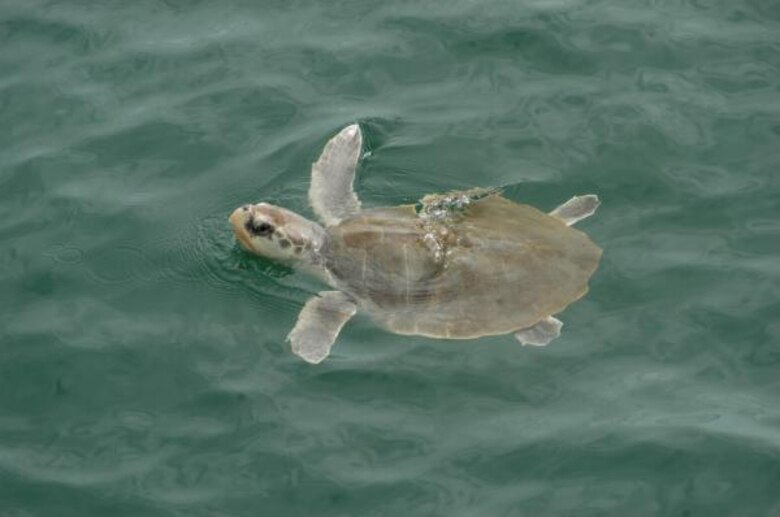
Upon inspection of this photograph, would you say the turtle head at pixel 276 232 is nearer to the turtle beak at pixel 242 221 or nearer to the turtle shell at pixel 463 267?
the turtle beak at pixel 242 221

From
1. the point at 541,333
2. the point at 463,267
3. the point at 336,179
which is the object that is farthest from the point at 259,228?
the point at 541,333

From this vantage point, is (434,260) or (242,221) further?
(242,221)

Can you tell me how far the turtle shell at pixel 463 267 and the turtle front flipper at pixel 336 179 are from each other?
0.32m

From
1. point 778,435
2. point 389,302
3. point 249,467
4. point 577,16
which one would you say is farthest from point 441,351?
point 577,16

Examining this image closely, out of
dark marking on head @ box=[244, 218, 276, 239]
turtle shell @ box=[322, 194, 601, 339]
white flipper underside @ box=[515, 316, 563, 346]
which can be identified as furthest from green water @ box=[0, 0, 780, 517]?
dark marking on head @ box=[244, 218, 276, 239]

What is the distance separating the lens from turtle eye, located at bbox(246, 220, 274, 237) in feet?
29.6

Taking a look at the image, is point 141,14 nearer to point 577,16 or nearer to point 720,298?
point 577,16

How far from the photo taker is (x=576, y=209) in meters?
9.17

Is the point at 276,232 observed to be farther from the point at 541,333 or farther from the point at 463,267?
the point at 541,333

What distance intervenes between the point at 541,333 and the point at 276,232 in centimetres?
221

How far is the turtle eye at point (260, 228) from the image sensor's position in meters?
9.01

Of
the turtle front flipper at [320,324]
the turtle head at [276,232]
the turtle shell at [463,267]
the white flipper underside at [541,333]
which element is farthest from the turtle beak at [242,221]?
the white flipper underside at [541,333]

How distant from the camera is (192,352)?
28.0 feet

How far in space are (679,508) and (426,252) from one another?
2.66 metres
